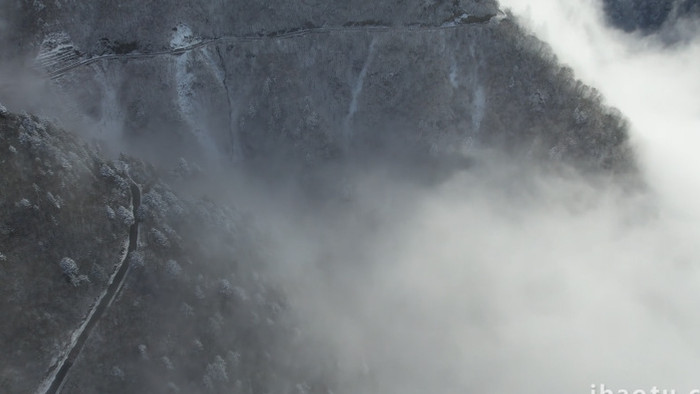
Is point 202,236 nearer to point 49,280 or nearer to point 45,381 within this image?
point 49,280

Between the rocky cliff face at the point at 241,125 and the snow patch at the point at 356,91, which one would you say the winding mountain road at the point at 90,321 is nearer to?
the rocky cliff face at the point at 241,125

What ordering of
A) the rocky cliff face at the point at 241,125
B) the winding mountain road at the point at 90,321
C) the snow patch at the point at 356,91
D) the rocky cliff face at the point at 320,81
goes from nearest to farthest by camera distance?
the winding mountain road at the point at 90,321
the rocky cliff face at the point at 241,125
the rocky cliff face at the point at 320,81
the snow patch at the point at 356,91

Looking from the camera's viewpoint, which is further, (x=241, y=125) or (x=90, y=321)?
(x=241, y=125)

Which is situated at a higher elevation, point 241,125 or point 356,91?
point 356,91

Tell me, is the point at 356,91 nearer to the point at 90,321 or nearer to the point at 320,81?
the point at 320,81

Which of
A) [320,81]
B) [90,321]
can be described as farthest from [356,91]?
[90,321]

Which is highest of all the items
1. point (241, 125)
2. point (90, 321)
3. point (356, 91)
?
point (356, 91)

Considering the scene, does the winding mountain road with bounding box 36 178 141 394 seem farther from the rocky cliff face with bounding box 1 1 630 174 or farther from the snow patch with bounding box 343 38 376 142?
the snow patch with bounding box 343 38 376 142

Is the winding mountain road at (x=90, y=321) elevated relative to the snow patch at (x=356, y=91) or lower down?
lower down

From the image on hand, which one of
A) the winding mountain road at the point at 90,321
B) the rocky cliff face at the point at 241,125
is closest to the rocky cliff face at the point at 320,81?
the rocky cliff face at the point at 241,125

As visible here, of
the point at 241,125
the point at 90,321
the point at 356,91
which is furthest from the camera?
the point at 356,91

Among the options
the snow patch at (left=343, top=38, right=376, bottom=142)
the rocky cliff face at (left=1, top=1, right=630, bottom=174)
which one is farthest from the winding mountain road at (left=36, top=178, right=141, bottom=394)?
the snow patch at (left=343, top=38, right=376, bottom=142)
